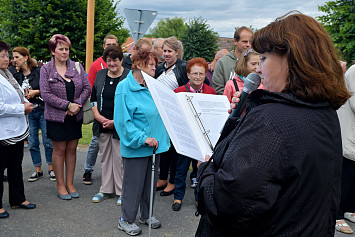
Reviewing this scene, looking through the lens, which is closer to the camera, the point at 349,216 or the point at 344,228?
the point at 344,228

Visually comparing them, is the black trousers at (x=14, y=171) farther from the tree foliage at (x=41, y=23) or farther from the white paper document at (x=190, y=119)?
the tree foliage at (x=41, y=23)

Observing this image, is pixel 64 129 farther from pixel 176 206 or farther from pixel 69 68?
pixel 176 206

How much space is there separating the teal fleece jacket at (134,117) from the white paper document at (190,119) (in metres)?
1.34

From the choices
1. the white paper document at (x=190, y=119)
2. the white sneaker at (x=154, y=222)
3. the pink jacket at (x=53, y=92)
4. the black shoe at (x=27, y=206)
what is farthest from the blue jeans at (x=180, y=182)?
the white paper document at (x=190, y=119)

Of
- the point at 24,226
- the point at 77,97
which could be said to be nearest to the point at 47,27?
the point at 77,97

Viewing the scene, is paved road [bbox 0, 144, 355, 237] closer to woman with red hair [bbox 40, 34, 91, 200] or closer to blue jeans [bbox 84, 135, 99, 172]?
woman with red hair [bbox 40, 34, 91, 200]

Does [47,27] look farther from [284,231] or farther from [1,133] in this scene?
[284,231]

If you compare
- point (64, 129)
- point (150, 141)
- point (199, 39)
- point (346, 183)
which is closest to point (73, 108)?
point (64, 129)

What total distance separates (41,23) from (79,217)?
1289cm

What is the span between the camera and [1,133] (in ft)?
13.4

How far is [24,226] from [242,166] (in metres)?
3.62

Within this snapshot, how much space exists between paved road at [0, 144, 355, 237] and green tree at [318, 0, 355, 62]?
11.8 metres

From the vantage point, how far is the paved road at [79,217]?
3.97 meters

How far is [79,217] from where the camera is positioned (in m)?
4.35
